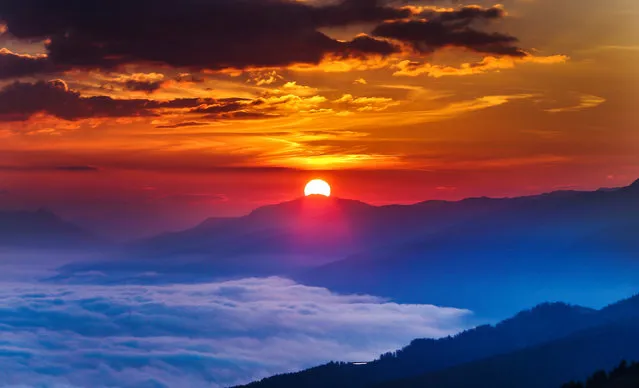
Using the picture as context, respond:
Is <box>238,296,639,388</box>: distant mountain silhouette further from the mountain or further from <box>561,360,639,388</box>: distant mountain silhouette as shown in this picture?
<box>561,360,639,388</box>: distant mountain silhouette

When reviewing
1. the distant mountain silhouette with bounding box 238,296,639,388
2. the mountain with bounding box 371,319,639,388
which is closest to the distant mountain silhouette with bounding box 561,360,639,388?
the mountain with bounding box 371,319,639,388

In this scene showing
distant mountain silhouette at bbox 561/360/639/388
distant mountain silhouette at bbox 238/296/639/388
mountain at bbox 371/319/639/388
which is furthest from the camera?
distant mountain silhouette at bbox 238/296/639/388

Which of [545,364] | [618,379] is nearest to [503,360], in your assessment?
[545,364]

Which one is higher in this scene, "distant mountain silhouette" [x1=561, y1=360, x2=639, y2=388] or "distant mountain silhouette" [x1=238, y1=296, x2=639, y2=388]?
"distant mountain silhouette" [x1=238, y1=296, x2=639, y2=388]

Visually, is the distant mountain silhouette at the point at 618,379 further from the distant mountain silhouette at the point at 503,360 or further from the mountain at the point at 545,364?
the distant mountain silhouette at the point at 503,360

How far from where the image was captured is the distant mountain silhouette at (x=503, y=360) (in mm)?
150625

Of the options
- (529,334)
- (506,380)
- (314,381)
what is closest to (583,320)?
(529,334)

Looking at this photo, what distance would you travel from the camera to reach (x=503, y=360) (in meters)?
162

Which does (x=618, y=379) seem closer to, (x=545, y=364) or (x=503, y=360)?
(x=545, y=364)

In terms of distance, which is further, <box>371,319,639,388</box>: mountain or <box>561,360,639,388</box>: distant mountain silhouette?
<box>371,319,639,388</box>: mountain

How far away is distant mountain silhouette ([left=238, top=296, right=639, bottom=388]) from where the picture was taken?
15062 cm

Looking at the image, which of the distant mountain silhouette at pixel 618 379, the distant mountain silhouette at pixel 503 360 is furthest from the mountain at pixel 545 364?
the distant mountain silhouette at pixel 618 379

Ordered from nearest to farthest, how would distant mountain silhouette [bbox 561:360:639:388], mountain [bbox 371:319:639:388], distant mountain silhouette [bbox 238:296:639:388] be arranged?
1. distant mountain silhouette [bbox 561:360:639:388]
2. mountain [bbox 371:319:639:388]
3. distant mountain silhouette [bbox 238:296:639:388]

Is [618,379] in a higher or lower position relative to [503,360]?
lower
